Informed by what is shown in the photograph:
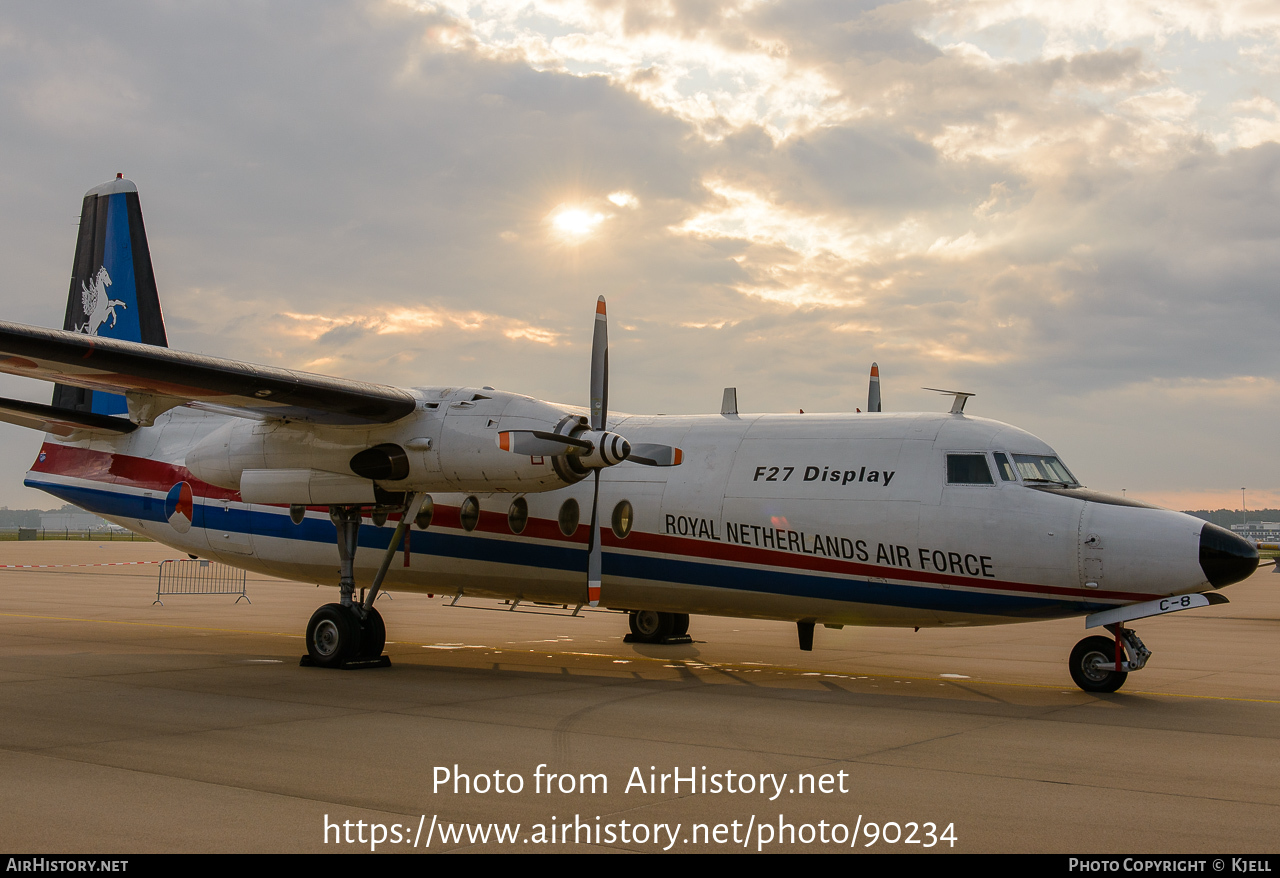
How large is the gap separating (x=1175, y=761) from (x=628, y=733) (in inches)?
183

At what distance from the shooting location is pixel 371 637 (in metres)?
14.8

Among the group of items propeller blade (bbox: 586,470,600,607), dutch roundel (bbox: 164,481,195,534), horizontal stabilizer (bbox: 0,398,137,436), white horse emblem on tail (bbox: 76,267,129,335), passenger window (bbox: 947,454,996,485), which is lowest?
propeller blade (bbox: 586,470,600,607)

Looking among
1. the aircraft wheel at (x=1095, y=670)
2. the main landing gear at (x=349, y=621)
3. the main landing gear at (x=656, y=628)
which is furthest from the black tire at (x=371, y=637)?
the aircraft wheel at (x=1095, y=670)

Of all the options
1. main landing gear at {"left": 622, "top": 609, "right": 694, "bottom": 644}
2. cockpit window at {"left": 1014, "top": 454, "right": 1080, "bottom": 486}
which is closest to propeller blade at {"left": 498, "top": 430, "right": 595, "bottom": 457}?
cockpit window at {"left": 1014, "top": 454, "right": 1080, "bottom": 486}

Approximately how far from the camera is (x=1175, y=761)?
8.78 meters

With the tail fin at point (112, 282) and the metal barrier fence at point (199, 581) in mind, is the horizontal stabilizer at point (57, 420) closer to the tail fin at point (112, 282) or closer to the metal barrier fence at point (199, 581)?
the tail fin at point (112, 282)

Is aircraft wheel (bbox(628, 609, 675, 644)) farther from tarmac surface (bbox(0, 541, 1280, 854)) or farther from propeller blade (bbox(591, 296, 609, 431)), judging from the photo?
propeller blade (bbox(591, 296, 609, 431))

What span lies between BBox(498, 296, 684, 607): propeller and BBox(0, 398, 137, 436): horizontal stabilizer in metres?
7.64

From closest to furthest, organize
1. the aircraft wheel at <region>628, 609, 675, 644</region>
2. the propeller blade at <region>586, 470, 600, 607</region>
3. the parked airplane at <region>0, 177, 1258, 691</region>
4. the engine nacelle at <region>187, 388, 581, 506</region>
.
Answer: the parked airplane at <region>0, 177, 1258, 691</region> → the engine nacelle at <region>187, 388, 581, 506</region> → the propeller blade at <region>586, 470, 600, 607</region> → the aircraft wheel at <region>628, 609, 675, 644</region>

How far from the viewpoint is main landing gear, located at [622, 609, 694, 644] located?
18.2 m

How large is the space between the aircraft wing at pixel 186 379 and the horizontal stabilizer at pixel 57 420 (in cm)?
249

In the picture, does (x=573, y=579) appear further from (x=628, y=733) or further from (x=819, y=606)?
(x=628, y=733)

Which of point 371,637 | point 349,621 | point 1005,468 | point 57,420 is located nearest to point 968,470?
point 1005,468
